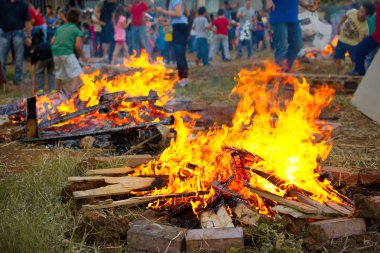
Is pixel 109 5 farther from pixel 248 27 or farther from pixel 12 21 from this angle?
pixel 248 27

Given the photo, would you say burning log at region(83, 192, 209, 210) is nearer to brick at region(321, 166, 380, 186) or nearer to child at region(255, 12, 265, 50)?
brick at region(321, 166, 380, 186)

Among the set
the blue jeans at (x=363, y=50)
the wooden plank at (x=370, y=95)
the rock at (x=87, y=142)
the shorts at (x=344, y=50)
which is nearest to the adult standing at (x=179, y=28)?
the shorts at (x=344, y=50)

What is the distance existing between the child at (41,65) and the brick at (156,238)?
7.00 metres

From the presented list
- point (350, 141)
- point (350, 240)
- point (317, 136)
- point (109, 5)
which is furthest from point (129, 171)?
point (109, 5)

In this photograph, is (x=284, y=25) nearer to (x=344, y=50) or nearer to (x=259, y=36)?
(x=344, y=50)

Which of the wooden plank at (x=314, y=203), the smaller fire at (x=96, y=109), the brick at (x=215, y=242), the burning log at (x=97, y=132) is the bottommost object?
the brick at (x=215, y=242)

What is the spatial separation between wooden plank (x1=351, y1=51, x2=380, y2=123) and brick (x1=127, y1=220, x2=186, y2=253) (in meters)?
5.32

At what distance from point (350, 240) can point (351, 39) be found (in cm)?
896

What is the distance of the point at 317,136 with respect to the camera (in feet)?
20.5

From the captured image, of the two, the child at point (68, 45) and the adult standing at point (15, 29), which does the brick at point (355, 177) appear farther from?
the adult standing at point (15, 29)

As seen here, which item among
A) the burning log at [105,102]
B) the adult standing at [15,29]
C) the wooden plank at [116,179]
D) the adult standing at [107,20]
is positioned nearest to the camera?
the wooden plank at [116,179]

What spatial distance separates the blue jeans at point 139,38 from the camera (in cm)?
1477

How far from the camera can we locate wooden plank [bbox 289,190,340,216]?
12.0 ft

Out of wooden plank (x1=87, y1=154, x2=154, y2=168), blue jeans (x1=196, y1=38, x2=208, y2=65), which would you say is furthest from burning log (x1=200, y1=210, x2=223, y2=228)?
blue jeans (x1=196, y1=38, x2=208, y2=65)
